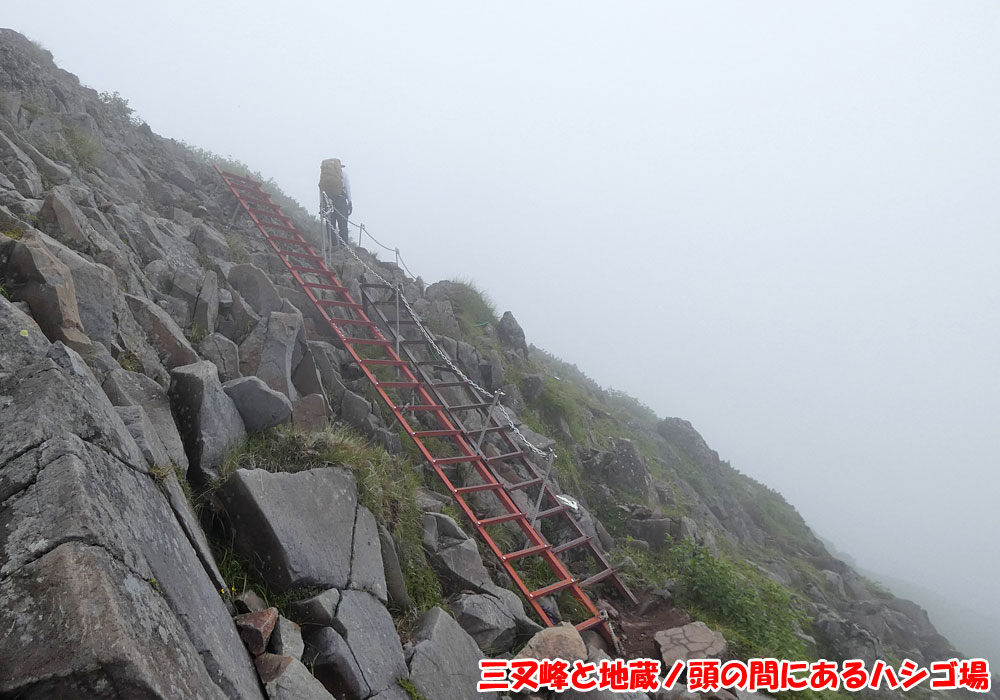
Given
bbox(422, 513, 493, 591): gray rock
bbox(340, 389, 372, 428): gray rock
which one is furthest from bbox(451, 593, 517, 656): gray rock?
bbox(340, 389, 372, 428): gray rock

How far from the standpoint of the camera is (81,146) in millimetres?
11102

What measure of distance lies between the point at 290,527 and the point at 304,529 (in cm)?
16

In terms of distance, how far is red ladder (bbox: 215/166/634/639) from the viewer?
8.16 meters

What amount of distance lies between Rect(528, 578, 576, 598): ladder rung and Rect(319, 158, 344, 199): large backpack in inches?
518

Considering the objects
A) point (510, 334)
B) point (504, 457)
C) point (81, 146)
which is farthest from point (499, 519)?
point (81, 146)

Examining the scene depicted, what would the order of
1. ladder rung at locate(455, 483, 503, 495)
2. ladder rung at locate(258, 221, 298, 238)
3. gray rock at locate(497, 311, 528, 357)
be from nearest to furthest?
1. ladder rung at locate(455, 483, 503, 495)
2. ladder rung at locate(258, 221, 298, 238)
3. gray rock at locate(497, 311, 528, 357)

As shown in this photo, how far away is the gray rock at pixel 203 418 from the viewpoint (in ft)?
18.0

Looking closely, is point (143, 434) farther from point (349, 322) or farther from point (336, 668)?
point (349, 322)

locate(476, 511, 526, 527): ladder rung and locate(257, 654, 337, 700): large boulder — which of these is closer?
locate(257, 654, 337, 700): large boulder

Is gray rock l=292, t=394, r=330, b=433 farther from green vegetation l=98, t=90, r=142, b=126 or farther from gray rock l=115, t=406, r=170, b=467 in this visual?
green vegetation l=98, t=90, r=142, b=126

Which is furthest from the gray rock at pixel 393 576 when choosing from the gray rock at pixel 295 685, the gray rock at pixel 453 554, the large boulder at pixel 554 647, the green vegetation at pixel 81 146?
the green vegetation at pixel 81 146

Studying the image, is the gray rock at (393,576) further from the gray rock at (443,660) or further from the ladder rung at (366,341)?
the ladder rung at (366,341)

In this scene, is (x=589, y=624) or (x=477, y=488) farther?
(x=477, y=488)

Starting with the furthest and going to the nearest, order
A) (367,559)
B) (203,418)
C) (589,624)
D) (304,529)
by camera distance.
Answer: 1. (589,624)
2. (367,559)
3. (203,418)
4. (304,529)
